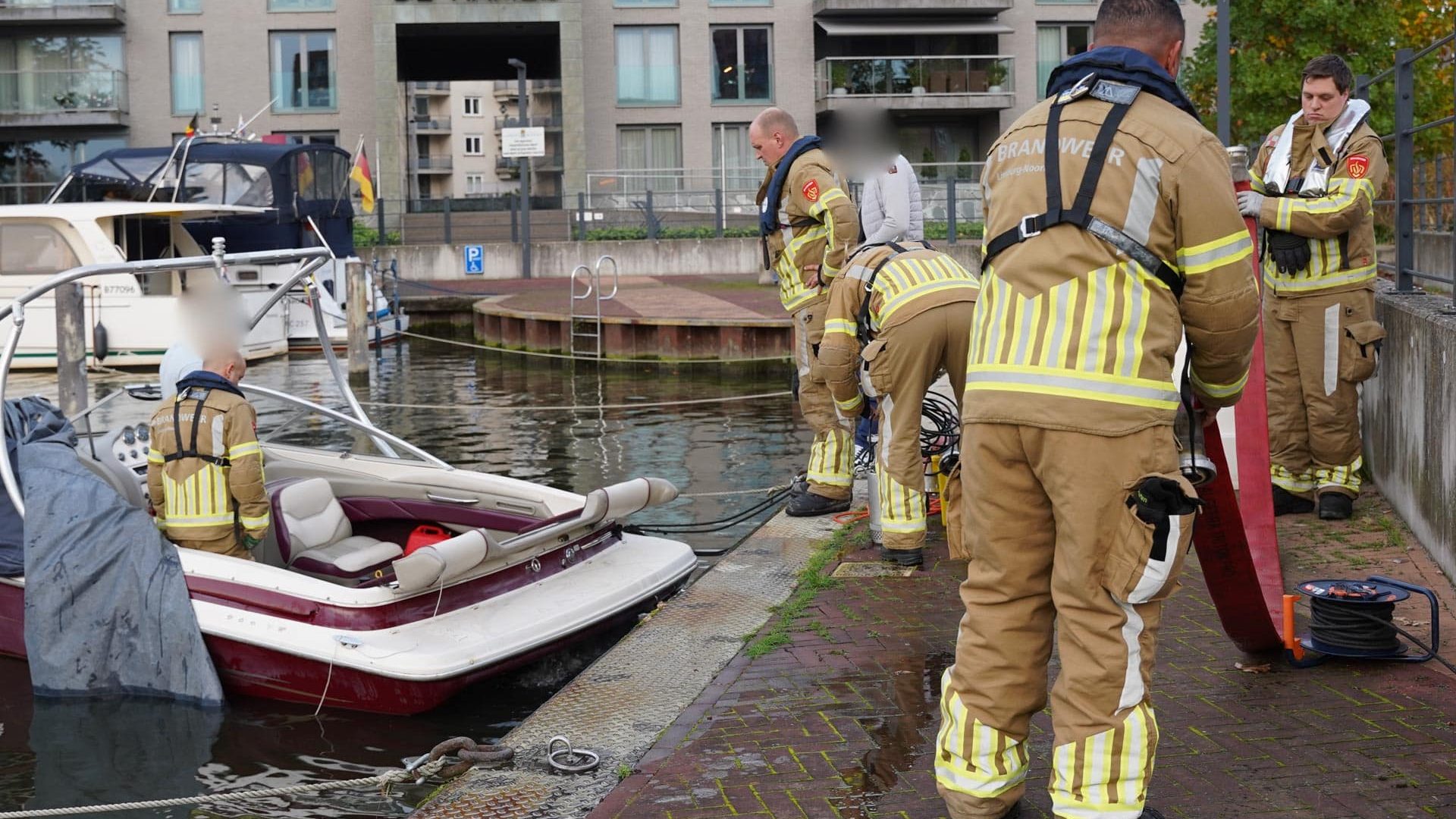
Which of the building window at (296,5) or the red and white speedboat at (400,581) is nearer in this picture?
the red and white speedboat at (400,581)

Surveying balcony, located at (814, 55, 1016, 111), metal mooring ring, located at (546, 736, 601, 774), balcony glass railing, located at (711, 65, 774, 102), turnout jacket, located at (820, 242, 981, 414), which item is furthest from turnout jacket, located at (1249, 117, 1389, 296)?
balcony glass railing, located at (711, 65, 774, 102)

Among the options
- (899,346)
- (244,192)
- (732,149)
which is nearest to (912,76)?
(732,149)

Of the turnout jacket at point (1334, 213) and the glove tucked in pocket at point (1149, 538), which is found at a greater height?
the turnout jacket at point (1334, 213)

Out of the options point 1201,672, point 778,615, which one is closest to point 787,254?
point 778,615

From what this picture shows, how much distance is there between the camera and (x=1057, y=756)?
3.66m

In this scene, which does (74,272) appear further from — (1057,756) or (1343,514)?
(1343,514)

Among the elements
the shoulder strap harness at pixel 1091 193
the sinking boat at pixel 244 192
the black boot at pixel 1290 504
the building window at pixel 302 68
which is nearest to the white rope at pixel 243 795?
the shoulder strap harness at pixel 1091 193

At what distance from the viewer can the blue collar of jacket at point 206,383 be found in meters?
6.91

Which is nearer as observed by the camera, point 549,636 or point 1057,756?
point 1057,756

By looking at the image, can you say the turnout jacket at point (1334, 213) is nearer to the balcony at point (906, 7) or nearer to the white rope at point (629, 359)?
the white rope at point (629, 359)

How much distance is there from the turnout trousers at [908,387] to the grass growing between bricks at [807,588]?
0.41 meters

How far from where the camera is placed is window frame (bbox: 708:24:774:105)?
43.4 meters

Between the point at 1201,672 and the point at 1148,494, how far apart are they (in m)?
2.04

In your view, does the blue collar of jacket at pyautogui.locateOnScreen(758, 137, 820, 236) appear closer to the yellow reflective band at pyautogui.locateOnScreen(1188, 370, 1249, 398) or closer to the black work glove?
the black work glove
